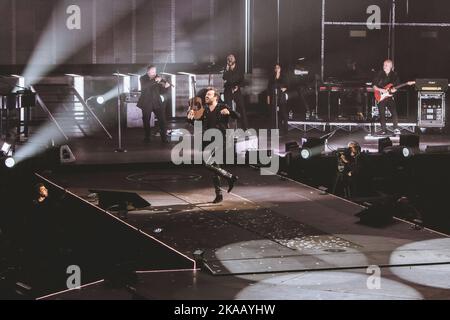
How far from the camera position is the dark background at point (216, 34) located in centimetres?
2427

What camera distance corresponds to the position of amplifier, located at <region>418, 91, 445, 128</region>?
20344 mm

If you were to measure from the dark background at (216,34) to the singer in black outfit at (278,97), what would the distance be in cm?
351

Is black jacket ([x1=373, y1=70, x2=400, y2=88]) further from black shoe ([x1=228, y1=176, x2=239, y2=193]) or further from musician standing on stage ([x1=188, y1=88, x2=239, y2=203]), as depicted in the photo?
musician standing on stage ([x1=188, y1=88, x2=239, y2=203])

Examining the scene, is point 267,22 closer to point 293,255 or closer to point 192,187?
point 192,187

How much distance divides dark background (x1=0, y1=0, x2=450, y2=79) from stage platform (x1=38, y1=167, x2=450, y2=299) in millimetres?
9660

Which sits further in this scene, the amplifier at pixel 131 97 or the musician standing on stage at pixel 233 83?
the amplifier at pixel 131 97

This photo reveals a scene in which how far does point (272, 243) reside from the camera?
35.9ft

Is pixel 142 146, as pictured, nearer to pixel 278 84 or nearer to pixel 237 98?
pixel 237 98

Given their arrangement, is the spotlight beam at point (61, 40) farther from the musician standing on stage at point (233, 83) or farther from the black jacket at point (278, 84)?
the black jacket at point (278, 84)

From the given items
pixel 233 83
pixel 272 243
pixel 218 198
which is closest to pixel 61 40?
pixel 233 83

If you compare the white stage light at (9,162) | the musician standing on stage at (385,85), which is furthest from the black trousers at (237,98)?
the white stage light at (9,162)

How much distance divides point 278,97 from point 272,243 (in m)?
9.98

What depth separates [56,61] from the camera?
2444 cm
